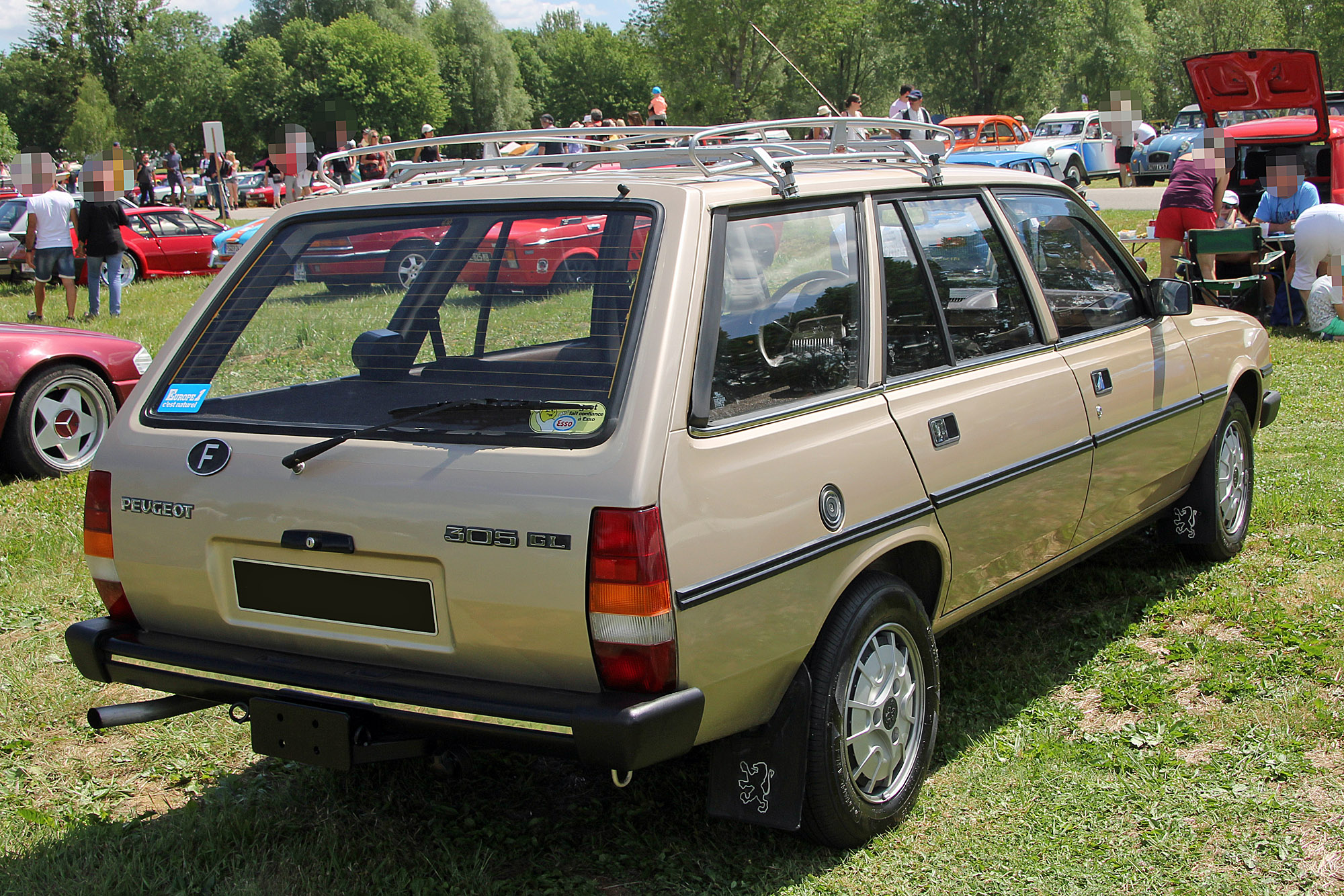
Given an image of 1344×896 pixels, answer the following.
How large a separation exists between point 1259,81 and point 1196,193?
4.93ft

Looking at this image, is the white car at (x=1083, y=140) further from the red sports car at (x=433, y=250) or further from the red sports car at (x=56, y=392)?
the red sports car at (x=433, y=250)

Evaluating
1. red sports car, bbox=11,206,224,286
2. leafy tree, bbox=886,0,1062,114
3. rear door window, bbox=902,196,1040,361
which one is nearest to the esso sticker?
rear door window, bbox=902,196,1040,361

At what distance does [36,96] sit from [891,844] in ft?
346

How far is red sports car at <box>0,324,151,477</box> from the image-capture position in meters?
6.89

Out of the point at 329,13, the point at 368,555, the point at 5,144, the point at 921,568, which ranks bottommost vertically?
the point at 921,568

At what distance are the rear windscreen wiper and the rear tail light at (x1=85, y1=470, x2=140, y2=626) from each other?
620mm

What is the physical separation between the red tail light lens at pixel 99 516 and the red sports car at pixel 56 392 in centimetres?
407

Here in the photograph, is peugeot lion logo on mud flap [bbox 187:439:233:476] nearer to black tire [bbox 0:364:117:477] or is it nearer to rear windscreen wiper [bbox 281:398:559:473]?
rear windscreen wiper [bbox 281:398:559:473]

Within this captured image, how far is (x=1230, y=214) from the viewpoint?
1184cm

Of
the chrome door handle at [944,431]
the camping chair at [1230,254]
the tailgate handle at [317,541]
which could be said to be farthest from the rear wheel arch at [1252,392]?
the camping chair at [1230,254]

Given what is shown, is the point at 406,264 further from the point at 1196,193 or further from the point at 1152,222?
the point at 1152,222

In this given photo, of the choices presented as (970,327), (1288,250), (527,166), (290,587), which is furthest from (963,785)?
(1288,250)

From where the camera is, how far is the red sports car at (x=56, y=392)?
6.89m

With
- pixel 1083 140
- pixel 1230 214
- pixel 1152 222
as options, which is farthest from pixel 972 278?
pixel 1083 140
